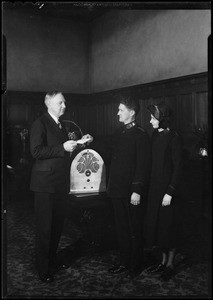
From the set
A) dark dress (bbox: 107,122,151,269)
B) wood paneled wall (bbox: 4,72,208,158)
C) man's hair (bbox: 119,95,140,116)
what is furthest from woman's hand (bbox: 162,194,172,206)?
wood paneled wall (bbox: 4,72,208,158)

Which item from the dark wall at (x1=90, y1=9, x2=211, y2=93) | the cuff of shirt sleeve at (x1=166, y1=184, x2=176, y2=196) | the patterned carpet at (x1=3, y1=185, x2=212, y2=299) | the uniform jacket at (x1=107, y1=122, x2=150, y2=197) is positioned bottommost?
the patterned carpet at (x1=3, y1=185, x2=212, y2=299)

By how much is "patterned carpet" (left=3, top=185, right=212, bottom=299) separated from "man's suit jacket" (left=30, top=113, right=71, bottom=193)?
0.52 meters

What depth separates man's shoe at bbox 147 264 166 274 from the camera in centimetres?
310

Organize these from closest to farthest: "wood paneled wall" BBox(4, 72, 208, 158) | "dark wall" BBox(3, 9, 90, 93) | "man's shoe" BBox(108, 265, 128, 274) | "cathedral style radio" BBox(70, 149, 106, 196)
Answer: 1. "man's shoe" BBox(108, 265, 128, 274)
2. "cathedral style radio" BBox(70, 149, 106, 196)
3. "wood paneled wall" BBox(4, 72, 208, 158)
4. "dark wall" BBox(3, 9, 90, 93)

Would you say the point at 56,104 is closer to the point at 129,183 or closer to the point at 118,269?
the point at 129,183

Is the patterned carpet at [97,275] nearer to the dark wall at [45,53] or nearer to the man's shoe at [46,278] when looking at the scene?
the man's shoe at [46,278]

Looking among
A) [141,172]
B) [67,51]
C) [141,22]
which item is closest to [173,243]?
[141,172]

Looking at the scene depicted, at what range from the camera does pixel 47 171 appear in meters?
2.91

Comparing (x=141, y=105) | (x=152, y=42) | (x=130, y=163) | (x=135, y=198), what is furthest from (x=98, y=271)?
(x=152, y=42)

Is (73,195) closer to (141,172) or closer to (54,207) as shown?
(54,207)

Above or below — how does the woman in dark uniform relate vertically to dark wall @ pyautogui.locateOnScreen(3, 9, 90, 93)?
below

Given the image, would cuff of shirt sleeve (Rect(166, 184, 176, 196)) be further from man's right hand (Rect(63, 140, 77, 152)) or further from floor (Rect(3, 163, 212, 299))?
man's right hand (Rect(63, 140, 77, 152))

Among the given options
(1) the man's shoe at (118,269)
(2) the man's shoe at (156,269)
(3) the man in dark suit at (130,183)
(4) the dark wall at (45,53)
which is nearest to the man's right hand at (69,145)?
(3) the man in dark suit at (130,183)

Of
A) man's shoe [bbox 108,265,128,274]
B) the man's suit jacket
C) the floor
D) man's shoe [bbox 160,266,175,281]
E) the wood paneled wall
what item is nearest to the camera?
the floor
